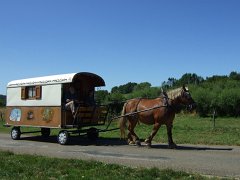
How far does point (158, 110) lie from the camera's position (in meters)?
16.3

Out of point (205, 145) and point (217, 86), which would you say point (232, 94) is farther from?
point (205, 145)

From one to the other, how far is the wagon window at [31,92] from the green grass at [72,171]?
807cm

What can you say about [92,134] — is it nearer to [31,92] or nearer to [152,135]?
[31,92]

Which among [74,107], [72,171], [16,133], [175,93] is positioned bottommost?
[72,171]

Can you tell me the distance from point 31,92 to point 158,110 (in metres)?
7.15

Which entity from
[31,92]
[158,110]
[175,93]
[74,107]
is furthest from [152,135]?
[31,92]

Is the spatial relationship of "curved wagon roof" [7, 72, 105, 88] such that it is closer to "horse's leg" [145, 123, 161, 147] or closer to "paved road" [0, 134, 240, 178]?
"paved road" [0, 134, 240, 178]

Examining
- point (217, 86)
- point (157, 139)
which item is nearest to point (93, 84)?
point (157, 139)

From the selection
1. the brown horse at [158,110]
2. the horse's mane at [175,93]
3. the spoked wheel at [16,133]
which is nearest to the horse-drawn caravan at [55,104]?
the spoked wheel at [16,133]

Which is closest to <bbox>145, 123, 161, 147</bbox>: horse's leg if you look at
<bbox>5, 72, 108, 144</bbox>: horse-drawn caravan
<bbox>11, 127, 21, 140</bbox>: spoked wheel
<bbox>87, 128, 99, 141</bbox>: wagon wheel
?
<bbox>5, 72, 108, 144</bbox>: horse-drawn caravan

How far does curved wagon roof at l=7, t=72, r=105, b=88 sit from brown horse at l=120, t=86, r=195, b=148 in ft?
9.56

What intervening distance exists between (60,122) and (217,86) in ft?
173

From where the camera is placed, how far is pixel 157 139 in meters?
19.5

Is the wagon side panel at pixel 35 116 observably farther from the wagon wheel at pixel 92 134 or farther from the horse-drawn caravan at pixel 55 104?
the wagon wheel at pixel 92 134
